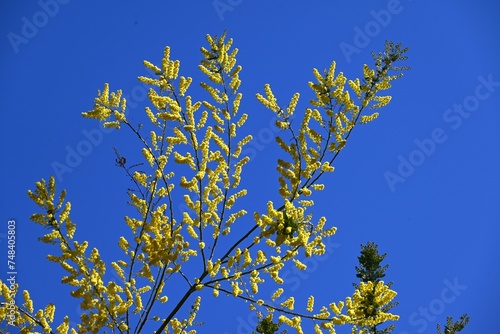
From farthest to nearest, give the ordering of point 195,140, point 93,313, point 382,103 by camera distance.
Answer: point 382,103
point 195,140
point 93,313

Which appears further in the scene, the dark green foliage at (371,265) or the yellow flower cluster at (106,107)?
the dark green foliage at (371,265)

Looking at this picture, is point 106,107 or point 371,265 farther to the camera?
point 371,265

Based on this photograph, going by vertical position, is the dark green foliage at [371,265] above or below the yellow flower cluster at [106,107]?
above

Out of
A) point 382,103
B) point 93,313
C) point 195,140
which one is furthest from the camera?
point 382,103

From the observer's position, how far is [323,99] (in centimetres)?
429

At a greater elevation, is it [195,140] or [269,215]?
[195,140]

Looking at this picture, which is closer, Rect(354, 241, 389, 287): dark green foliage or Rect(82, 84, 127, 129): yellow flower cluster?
Rect(82, 84, 127, 129): yellow flower cluster

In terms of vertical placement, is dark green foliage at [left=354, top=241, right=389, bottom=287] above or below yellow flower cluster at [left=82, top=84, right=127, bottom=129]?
above

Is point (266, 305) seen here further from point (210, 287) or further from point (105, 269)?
point (105, 269)

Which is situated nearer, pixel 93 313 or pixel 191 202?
Result: pixel 93 313

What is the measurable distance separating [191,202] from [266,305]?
3.73ft

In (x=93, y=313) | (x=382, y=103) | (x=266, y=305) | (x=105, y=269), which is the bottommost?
(x=93, y=313)

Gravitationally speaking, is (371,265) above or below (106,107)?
above

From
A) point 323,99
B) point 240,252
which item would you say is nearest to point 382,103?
point 323,99
